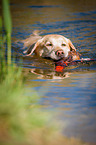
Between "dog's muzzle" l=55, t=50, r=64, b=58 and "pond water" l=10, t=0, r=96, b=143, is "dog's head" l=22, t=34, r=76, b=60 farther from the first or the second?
"pond water" l=10, t=0, r=96, b=143

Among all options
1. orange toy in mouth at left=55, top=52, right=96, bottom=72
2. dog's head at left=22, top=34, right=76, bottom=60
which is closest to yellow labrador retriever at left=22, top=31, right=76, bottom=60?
dog's head at left=22, top=34, right=76, bottom=60

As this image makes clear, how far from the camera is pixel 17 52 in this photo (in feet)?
24.8

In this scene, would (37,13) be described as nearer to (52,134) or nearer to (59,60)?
(59,60)

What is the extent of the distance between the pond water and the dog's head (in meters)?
0.25

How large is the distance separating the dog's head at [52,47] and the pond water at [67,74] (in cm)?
25

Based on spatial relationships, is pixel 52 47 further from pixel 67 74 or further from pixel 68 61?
pixel 67 74

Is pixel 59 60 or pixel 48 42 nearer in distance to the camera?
pixel 59 60

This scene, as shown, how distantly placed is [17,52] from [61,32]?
2.94 m

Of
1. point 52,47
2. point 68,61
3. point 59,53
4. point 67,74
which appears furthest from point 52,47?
point 67,74

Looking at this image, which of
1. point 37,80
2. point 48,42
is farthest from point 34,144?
point 48,42

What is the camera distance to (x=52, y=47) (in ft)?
22.4

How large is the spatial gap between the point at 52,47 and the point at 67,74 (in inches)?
72.6

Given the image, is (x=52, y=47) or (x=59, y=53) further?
(x=52, y=47)

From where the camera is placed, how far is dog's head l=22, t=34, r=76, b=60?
652 centimetres
